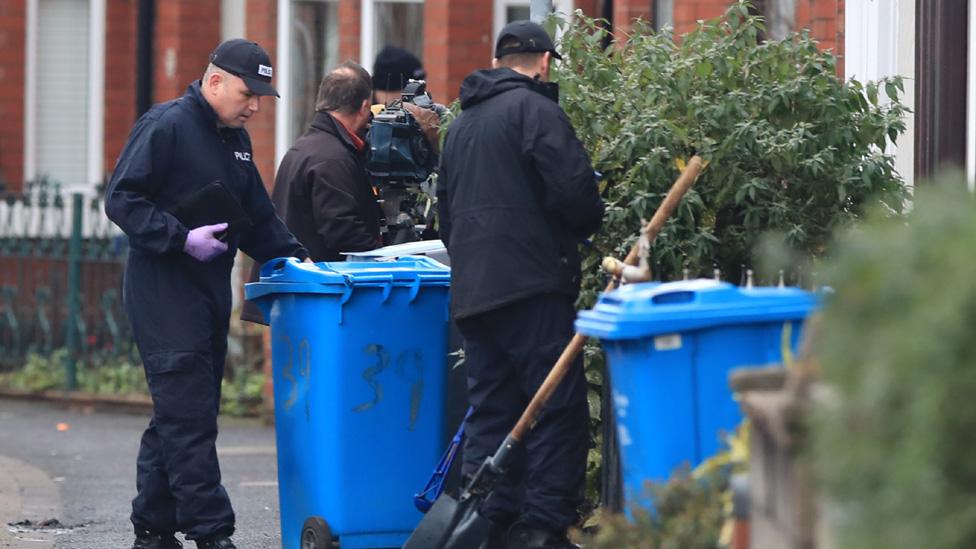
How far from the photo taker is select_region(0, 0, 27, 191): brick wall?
1422 centimetres

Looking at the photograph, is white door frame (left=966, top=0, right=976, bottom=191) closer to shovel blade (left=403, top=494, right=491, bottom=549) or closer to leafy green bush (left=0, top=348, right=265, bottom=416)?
shovel blade (left=403, top=494, right=491, bottom=549)

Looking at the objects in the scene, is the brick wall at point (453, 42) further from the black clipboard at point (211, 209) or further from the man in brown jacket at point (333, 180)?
the black clipboard at point (211, 209)

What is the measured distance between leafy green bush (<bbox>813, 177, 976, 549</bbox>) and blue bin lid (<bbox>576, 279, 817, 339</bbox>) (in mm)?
1654

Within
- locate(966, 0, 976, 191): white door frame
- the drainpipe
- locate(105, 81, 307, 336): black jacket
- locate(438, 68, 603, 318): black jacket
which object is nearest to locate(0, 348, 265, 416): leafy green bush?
the drainpipe

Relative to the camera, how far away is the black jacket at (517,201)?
18.2ft

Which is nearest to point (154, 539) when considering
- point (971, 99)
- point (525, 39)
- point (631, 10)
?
point (525, 39)

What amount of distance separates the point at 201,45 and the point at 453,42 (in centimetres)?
260

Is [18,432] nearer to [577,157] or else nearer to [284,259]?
[284,259]

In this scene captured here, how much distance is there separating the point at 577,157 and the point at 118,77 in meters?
9.50

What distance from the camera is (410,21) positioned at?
1238 centimetres

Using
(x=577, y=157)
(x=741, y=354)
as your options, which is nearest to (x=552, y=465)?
(x=577, y=157)

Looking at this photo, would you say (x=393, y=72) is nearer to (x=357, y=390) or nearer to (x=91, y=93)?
(x=357, y=390)

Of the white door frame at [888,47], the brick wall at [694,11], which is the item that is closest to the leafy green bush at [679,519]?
the white door frame at [888,47]

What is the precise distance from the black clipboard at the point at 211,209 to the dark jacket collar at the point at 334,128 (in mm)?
1257
